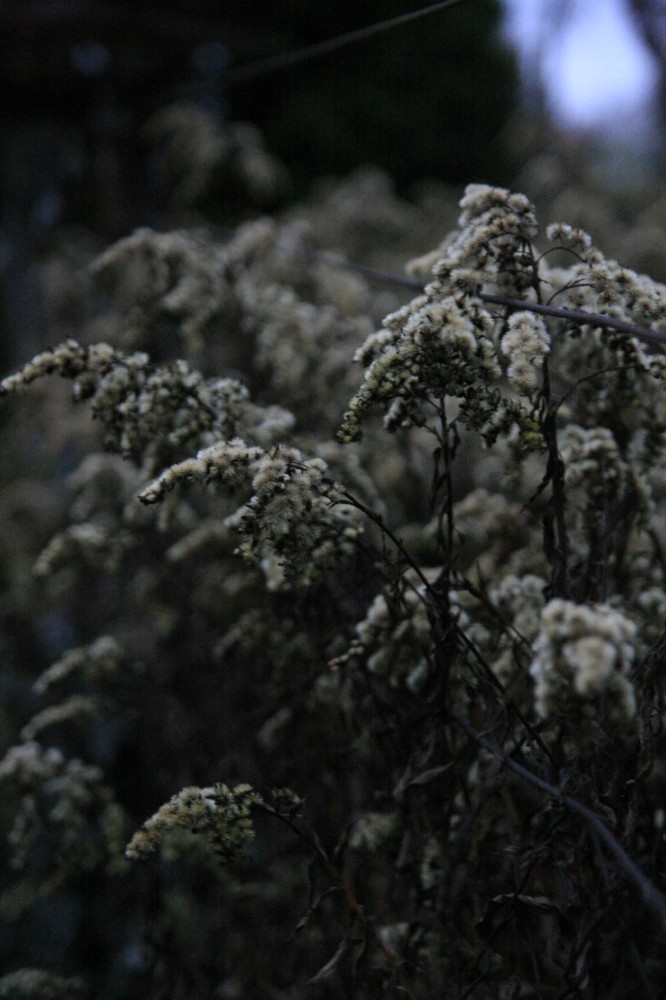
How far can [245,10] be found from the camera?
6605 millimetres

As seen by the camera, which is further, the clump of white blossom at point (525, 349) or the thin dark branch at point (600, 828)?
the clump of white blossom at point (525, 349)

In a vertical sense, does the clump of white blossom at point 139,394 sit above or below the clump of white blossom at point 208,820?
above

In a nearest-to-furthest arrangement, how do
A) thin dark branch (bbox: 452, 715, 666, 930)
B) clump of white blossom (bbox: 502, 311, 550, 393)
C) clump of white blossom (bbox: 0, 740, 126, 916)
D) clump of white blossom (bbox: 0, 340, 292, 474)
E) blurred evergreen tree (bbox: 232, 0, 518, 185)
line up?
thin dark branch (bbox: 452, 715, 666, 930) < clump of white blossom (bbox: 502, 311, 550, 393) < clump of white blossom (bbox: 0, 340, 292, 474) < clump of white blossom (bbox: 0, 740, 126, 916) < blurred evergreen tree (bbox: 232, 0, 518, 185)

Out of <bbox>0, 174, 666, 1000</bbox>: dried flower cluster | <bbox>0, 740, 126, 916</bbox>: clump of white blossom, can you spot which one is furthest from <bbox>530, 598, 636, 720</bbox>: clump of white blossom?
<bbox>0, 740, 126, 916</bbox>: clump of white blossom

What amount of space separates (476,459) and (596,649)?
2.70 metres

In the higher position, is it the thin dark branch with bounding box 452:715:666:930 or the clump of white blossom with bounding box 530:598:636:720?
the clump of white blossom with bounding box 530:598:636:720

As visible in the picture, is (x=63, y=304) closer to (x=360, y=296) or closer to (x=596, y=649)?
(x=360, y=296)

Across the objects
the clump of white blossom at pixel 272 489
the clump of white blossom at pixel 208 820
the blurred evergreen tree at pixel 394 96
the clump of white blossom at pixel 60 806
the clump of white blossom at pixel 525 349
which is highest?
the blurred evergreen tree at pixel 394 96

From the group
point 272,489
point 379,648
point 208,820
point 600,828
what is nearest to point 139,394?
point 272,489

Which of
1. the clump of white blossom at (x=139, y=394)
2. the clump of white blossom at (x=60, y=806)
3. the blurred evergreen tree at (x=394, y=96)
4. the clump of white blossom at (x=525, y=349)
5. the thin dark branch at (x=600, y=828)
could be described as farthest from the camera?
the blurred evergreen tree at (x=394, y=96)

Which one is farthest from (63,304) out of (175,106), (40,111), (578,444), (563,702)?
(563,702)

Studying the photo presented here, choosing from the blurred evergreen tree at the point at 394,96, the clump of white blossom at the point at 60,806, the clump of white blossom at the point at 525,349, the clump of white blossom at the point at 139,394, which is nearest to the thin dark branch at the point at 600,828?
the clump of white blossom at the point at 525,349

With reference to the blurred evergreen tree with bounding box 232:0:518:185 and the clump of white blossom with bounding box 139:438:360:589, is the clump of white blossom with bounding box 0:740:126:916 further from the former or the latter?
the blurred evergreen tree with bounding box 232:0:518:185

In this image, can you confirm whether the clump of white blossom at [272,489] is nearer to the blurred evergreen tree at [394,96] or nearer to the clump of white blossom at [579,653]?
the clump of white blossom at [579,653]
